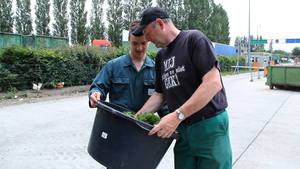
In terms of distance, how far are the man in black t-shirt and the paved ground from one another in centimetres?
320

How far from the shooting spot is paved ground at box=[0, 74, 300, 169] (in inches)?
248

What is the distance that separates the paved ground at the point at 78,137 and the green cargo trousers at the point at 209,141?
10.4 feet

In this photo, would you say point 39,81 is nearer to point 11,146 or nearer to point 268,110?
point 268,110

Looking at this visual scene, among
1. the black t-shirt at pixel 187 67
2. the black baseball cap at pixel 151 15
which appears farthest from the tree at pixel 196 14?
the black baseball cap at pixel 151 15

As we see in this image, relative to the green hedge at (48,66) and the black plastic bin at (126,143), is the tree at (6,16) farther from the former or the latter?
the black plastic bin at (126,143)

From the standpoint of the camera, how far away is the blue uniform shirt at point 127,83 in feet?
11.7

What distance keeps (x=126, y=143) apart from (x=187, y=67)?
627 mm

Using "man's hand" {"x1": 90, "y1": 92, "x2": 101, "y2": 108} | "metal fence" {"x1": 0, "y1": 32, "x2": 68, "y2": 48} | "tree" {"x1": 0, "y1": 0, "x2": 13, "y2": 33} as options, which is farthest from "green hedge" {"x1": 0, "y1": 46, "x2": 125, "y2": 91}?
"tree" {"x1": 0, "y1": 0, "x2": 13, "y2": 33}

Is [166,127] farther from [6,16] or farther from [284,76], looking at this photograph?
[6,16]

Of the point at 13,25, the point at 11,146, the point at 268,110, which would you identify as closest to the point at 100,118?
the point at 11,146

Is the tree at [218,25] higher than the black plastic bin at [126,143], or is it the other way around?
the tree at [218,25]

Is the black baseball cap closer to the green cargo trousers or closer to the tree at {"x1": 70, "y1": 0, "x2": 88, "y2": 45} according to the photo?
the green cargo trousers

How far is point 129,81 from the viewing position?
3.57 meters

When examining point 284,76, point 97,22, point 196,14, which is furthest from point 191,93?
point 196,14
